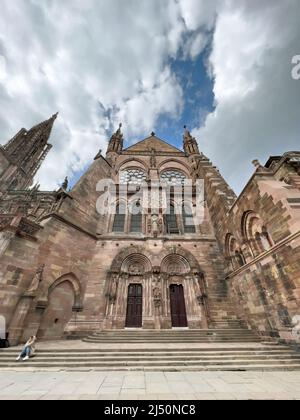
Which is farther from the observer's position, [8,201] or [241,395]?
[8,201]

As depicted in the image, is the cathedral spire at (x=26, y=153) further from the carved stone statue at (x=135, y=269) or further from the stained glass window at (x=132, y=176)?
the carved stone statue at (x=135, y=269)

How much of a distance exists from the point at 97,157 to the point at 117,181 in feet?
9.26

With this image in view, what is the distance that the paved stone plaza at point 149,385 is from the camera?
3039mm

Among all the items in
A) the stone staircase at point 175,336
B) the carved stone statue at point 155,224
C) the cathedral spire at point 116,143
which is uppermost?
the cathedral spire at point 116,143

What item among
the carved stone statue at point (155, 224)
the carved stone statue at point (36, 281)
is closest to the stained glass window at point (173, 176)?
the carved stone statue at point (155, 224)

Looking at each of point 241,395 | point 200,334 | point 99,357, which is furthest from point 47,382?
point 200,334

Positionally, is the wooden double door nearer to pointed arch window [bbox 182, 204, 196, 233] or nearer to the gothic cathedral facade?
the gothic cathedral facade

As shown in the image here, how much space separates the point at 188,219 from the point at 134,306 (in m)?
7.52

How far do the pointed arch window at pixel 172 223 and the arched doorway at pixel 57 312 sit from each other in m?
7.54

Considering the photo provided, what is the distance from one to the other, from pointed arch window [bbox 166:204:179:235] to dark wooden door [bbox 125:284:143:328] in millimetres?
4614

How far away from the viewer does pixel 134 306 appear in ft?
33.2

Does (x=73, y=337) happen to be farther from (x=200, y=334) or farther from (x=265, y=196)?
(x=265, y=196)
